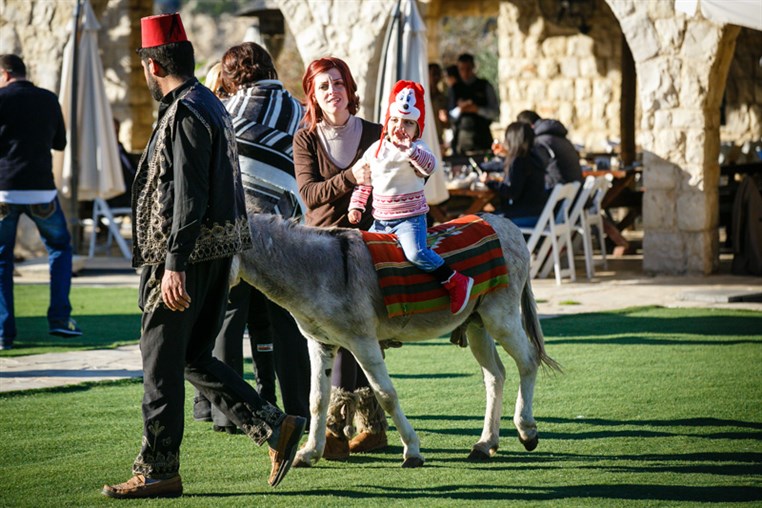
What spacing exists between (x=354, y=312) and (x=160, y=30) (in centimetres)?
144

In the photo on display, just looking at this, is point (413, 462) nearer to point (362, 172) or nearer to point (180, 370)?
point (180, 370)

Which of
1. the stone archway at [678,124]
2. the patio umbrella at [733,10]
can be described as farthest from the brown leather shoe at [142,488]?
the stone archway at [678,124]

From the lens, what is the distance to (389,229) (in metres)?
5.57

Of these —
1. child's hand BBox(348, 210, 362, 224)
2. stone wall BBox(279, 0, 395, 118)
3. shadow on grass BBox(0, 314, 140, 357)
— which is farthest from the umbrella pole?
child's hand BBox(348, 210, 362, 224)

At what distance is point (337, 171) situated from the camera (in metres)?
5.91

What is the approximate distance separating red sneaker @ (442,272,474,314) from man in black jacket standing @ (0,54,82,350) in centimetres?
462

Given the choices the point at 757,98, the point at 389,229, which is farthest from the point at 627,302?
the point at 757,98

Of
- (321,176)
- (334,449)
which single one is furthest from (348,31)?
(334,449)

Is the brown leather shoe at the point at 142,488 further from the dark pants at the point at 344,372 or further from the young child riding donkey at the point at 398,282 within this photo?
the dark pants at the point at 344,372

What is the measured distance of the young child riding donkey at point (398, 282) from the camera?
5176 mm

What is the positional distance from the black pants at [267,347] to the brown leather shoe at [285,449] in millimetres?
848

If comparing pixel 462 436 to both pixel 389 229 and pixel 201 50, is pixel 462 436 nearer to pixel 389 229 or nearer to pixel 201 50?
pixel 389 229

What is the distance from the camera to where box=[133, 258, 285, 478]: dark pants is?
4.88 meters

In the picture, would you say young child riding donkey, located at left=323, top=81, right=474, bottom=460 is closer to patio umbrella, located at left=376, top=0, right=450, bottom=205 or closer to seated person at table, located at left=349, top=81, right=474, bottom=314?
seated person at table, located at left=349, top=81, right=474, bottom=314
